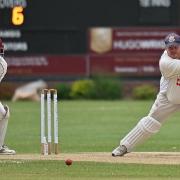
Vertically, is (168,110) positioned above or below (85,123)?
above

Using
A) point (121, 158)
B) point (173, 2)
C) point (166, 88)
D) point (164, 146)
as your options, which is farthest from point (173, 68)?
point (173, 2)

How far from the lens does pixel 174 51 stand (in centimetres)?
1438

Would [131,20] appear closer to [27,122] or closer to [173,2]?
[173,2]

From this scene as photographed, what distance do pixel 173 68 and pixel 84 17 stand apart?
1801 centimetres

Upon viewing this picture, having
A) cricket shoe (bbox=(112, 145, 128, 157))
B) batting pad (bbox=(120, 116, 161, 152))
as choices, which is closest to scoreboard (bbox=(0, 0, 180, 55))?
Answer: cricket shoe (bbox=(112, 145, 128, 157))

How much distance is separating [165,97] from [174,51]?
746mm

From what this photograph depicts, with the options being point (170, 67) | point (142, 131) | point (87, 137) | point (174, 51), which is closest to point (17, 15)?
point (87, 137)

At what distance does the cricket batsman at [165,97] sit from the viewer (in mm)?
14297

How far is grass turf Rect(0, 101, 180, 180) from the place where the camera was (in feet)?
41.1

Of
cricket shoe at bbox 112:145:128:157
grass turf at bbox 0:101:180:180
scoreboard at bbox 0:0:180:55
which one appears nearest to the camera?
grass turf at bbox 0:101:180:180

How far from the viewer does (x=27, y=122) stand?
2452 centimetres

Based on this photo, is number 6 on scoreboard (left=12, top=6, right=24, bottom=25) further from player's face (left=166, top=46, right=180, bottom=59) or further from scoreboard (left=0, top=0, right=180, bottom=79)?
player's face (left=166, top=46, right=180, bottom=59)

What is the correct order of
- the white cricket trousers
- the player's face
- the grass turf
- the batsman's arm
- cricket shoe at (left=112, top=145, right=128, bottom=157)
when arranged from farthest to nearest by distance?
cricket shoe at (left=112, top=145, right=128, bottom=157) < the white cricket trousers < the player's face < the batsman's arm < the grass turf

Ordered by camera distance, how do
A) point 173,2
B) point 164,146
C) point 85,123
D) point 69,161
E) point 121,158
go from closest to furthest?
point 69,161
point 121,158
point 164,146
point 85,123
point 173,2
